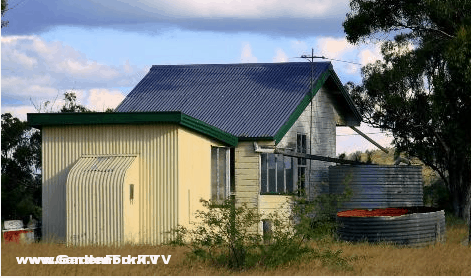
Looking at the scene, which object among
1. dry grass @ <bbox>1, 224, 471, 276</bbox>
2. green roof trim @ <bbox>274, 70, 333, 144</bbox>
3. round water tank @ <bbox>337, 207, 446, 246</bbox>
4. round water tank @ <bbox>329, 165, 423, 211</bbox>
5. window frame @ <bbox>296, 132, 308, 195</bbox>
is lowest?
dry grass @ <bbox>1, 224, 471, 276</bbox>

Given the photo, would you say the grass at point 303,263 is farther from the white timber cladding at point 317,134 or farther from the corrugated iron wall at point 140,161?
the white timber cladding at point 317,134

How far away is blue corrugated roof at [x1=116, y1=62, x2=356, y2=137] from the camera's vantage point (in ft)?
105

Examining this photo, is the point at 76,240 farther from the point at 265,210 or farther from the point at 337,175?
the point at 337,175

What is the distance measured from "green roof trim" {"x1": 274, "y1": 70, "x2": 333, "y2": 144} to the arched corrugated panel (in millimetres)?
7177

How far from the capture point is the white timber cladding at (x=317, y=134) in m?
33.7

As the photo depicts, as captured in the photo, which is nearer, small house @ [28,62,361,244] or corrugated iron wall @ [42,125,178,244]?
small house @ [28,62,361,244]

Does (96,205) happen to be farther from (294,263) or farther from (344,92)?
(344,92)

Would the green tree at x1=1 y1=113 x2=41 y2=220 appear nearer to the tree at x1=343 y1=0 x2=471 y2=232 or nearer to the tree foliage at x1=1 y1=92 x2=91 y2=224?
the tree foliage at x1=1 y1=92 x2=91 y2=224

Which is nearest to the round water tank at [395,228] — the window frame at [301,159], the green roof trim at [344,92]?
the window frame at [301,159]

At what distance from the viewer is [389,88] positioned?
4634 centimetres

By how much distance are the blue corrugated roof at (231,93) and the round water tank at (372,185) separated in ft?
10.8

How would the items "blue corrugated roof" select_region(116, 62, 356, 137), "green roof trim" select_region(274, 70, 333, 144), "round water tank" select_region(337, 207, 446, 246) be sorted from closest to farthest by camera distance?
"round water tank" select_region(337, 207, 446, 246) → "green roof trim" select_region(274, 70, 333, 144) → "blue corrugated roof" select_region(116, 62, 356, 137)

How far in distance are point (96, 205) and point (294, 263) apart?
699cm

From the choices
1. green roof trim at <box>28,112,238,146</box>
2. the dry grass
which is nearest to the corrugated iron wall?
green roof trim at <box>28,112,238,146</box>
